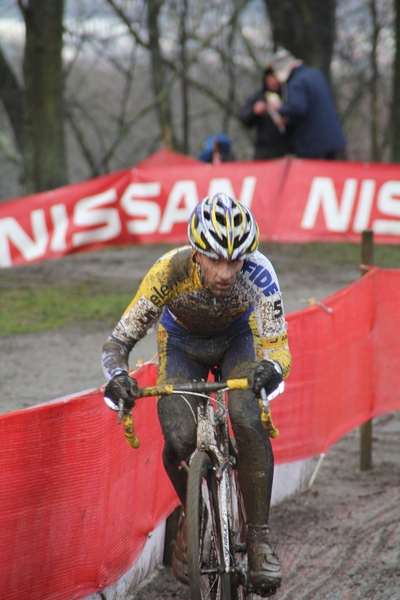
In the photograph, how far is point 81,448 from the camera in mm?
3707

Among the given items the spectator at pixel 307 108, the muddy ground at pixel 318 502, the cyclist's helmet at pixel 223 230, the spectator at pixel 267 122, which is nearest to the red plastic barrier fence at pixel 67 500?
the muddy ground at pixel 318 502

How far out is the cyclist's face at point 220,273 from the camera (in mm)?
3756

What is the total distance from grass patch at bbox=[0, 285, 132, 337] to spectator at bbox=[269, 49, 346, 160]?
3.70 metres

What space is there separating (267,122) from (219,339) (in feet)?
29.4

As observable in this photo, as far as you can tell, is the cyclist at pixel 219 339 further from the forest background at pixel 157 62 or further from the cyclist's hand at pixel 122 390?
the forest background at pixel 157 62

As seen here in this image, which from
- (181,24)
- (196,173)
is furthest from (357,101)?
(196,173)

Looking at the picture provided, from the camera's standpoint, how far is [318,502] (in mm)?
5973

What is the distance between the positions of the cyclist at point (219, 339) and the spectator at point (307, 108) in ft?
27.3

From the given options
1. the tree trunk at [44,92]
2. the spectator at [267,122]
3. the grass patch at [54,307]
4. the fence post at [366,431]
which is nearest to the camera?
the fence post at [366,431]

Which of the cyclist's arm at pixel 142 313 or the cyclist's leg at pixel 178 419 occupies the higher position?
the cyclist's arm at pixel 142 313

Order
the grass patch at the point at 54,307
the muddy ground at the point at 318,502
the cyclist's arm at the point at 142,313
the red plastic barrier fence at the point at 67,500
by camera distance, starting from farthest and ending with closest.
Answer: the grass patch at the point at 54,307 < the muddy ground at the point at 318,502 < the cyclist's arm at the point at 142,313 < the red plastic barrier fence at the point at 67,500

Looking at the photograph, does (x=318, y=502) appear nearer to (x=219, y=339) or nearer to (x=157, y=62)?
(x=219, y=339)

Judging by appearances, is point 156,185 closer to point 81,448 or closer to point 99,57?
point 81,448

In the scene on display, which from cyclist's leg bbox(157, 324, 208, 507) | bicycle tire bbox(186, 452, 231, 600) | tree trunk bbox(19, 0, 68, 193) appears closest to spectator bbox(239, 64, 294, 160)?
tree trunk bbox(19, 0, 68, 193)
